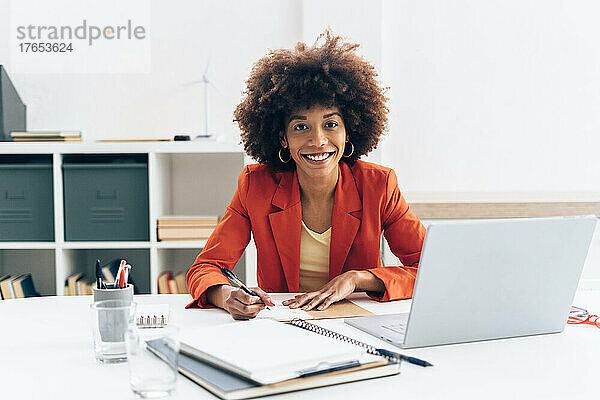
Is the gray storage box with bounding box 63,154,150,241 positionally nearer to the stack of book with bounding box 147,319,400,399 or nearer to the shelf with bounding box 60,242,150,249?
the shelf with bounding box 60,242,150,249

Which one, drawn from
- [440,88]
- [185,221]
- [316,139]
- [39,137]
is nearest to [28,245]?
[39,137]

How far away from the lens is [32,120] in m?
3.07

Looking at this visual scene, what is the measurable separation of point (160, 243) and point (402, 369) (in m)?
1.89

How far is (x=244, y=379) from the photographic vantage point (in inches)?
35.2

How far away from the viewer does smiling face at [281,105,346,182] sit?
1.79m

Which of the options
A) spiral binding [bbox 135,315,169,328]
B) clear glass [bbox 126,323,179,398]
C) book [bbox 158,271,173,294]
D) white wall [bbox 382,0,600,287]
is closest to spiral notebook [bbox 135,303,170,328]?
spiral binding [bbox 135,315,169,328]

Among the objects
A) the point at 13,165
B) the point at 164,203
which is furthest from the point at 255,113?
the point at 13,165

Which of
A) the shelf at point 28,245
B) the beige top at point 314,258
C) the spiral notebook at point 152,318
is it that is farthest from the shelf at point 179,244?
the spiral notebook at point 152,318

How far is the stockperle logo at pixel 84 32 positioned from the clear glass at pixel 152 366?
8.08 feet

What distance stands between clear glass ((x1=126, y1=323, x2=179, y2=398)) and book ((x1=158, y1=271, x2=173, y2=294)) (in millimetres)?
1939

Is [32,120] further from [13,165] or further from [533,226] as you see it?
[533,226]

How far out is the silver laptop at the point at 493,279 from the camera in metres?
1.08

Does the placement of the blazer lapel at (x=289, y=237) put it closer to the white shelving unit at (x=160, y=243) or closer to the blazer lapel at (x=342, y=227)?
the blazer lapel at (x=342, y=227)

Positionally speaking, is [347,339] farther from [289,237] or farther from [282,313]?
[289,237]
